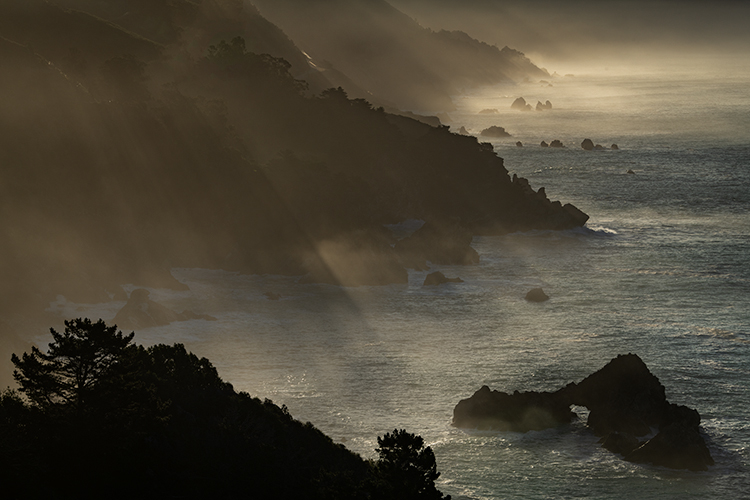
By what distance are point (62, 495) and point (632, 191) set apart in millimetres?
162288

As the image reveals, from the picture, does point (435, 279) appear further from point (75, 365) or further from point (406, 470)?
point (75, 365)

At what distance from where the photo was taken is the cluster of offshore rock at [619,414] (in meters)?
57.6

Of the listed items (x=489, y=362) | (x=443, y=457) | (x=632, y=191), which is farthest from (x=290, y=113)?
(x=443, y=457)

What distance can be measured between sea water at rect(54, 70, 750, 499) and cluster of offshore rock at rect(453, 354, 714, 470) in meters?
1.07

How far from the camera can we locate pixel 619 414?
6241cm

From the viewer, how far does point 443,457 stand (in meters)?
60.8

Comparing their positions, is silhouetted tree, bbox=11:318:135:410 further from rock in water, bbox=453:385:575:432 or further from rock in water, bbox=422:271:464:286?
rock in water, bbox=422:271:464:286

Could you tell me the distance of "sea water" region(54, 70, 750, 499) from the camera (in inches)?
2322

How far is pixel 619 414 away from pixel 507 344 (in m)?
23.0

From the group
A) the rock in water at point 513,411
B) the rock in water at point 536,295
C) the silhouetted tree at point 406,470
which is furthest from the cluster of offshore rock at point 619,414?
the rock in water at point 536,295

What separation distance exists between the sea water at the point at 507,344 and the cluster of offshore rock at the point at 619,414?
1.07m

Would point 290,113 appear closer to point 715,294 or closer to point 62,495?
point 715,294

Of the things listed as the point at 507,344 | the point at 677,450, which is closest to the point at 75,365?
the point at 677,450

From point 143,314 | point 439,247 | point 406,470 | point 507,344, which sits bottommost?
point 406,470
